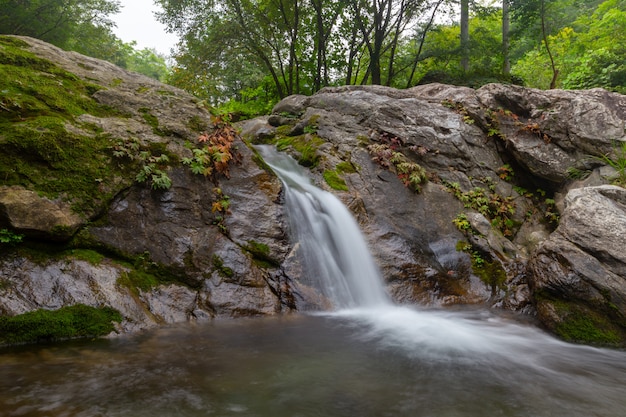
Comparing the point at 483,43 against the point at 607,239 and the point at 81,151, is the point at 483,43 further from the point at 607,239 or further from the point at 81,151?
the point at 81,151

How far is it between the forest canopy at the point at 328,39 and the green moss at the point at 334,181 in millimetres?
7974

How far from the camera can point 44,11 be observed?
1424 cm

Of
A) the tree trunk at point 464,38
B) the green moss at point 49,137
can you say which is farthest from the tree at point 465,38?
the green moss at point 49,137

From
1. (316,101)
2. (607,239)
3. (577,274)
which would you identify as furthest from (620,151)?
(316,101)

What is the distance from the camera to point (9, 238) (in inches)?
151

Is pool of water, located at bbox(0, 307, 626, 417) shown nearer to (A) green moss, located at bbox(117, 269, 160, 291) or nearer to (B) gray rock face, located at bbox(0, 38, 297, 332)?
(B) gray rock face, located at bbox(0, 38, 297, 332)

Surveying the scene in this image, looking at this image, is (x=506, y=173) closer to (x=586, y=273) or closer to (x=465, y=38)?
(x=586, y=273)

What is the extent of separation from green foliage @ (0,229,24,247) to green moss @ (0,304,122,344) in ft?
2.79

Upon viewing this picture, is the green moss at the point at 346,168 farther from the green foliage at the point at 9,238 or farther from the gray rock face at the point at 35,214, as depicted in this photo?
the green foliage at the point at 9,238

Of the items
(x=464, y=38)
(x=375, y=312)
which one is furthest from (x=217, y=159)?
(x=464, y=38)

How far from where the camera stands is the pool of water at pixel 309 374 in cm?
250

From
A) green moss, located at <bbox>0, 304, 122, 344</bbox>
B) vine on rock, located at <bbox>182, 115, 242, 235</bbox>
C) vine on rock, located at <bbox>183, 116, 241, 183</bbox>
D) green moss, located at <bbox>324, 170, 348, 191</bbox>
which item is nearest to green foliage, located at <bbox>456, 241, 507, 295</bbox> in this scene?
green moss, located at <bbox>324, 170, 348, 191</bbox>

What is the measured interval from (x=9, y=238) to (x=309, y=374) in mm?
3564

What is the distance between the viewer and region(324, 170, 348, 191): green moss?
25.1ft
